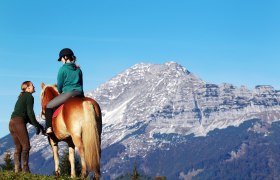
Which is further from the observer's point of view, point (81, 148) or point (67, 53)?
point (67, 53)

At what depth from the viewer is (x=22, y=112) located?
21.7 meters

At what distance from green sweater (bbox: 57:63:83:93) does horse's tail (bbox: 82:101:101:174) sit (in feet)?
5.21

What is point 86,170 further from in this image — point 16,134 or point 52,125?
point 16,134

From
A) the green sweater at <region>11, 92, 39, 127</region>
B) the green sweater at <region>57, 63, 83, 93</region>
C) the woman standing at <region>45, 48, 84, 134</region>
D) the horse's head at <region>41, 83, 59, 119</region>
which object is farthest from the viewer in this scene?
the green sweater at <region>11, 92, 39, 127</region>

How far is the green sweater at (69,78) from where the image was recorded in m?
18.7

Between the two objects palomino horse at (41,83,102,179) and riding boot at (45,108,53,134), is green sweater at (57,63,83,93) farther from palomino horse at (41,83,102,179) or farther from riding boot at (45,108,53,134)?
riding boot at (45,108,53,134)

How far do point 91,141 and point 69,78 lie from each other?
2577 millimetres

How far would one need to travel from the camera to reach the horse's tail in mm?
17094

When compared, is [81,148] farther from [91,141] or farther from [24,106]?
[24,106]

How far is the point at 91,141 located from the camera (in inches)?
677

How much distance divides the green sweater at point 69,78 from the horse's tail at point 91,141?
159cm

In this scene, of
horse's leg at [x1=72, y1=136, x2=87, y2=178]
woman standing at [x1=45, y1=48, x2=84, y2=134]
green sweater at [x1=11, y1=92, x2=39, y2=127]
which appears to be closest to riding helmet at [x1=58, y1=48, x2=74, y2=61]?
woman standing at [x1=45, y1=48, x2=84, y2=134]

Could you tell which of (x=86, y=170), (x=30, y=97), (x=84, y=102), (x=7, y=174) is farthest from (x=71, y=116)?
(x=30, y=97)

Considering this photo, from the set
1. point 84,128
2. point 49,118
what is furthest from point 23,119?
point 84,128
